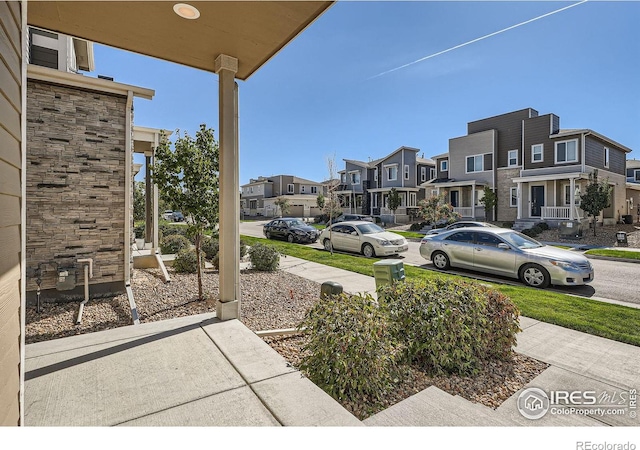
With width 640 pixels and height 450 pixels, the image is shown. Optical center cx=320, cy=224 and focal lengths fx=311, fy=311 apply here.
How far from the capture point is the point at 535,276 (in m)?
7.41

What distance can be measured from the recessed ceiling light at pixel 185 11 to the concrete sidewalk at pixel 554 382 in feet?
13.3

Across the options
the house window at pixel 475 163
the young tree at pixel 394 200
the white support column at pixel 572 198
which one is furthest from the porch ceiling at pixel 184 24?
the young tree at pixel 394 200

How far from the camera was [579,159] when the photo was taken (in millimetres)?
19469

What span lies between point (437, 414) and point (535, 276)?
6.54m

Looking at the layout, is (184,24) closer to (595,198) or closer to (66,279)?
(66,279)

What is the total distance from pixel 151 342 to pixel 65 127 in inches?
182

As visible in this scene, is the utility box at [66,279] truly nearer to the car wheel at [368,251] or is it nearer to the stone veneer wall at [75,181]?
the stone veneer wall at [75,181]

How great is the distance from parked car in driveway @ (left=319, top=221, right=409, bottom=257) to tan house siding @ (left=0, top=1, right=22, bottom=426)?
35.1 ft

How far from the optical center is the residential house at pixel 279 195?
153ft

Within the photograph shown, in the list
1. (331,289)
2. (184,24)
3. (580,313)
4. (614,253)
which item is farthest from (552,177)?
(184,24)

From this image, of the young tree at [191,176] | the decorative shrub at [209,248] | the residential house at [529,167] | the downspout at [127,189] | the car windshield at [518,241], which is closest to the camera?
the young tree at [191,176]

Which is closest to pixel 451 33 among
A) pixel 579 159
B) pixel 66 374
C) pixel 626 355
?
pixel 626 355

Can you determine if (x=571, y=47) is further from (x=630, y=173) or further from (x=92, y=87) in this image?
(x=630, y=173)

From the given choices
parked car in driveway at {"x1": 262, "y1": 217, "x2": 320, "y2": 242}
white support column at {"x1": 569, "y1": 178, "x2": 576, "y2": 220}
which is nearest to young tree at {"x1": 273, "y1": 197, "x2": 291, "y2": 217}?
parked car in driveway at {"x1": 262, "y1": 217, "x2": 320, "y2": 242}
